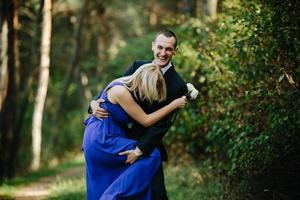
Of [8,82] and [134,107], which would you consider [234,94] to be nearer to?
[134,107]

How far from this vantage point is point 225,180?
27.0ft

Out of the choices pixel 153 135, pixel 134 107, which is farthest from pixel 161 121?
pixel 134 107

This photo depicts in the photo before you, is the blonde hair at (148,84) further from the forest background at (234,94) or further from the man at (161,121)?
the forest background at (234,94)

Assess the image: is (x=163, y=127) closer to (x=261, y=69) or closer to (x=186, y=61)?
(x=261, y=69)

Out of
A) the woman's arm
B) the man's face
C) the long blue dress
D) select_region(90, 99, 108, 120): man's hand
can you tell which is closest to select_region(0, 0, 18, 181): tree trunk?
the man's face

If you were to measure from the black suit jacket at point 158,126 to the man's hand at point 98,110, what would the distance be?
310mm

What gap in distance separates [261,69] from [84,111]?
718 inches

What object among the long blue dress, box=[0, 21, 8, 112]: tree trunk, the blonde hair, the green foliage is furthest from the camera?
box=[0, 21, 8, 112]: tree trunk

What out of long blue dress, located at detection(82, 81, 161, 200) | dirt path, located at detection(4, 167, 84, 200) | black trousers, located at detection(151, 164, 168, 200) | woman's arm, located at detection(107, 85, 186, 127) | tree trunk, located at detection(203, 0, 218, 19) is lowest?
dirt path, located at detection(4, 167, 84, 200)

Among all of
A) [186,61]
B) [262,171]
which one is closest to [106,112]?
[262,171]

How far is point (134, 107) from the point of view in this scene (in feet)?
17.5

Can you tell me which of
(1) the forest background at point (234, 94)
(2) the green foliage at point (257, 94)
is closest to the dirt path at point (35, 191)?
(1) the forest background at point (234, 94)

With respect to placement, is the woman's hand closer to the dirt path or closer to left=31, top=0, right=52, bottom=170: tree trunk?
the dirt path

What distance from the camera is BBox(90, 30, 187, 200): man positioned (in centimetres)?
538
